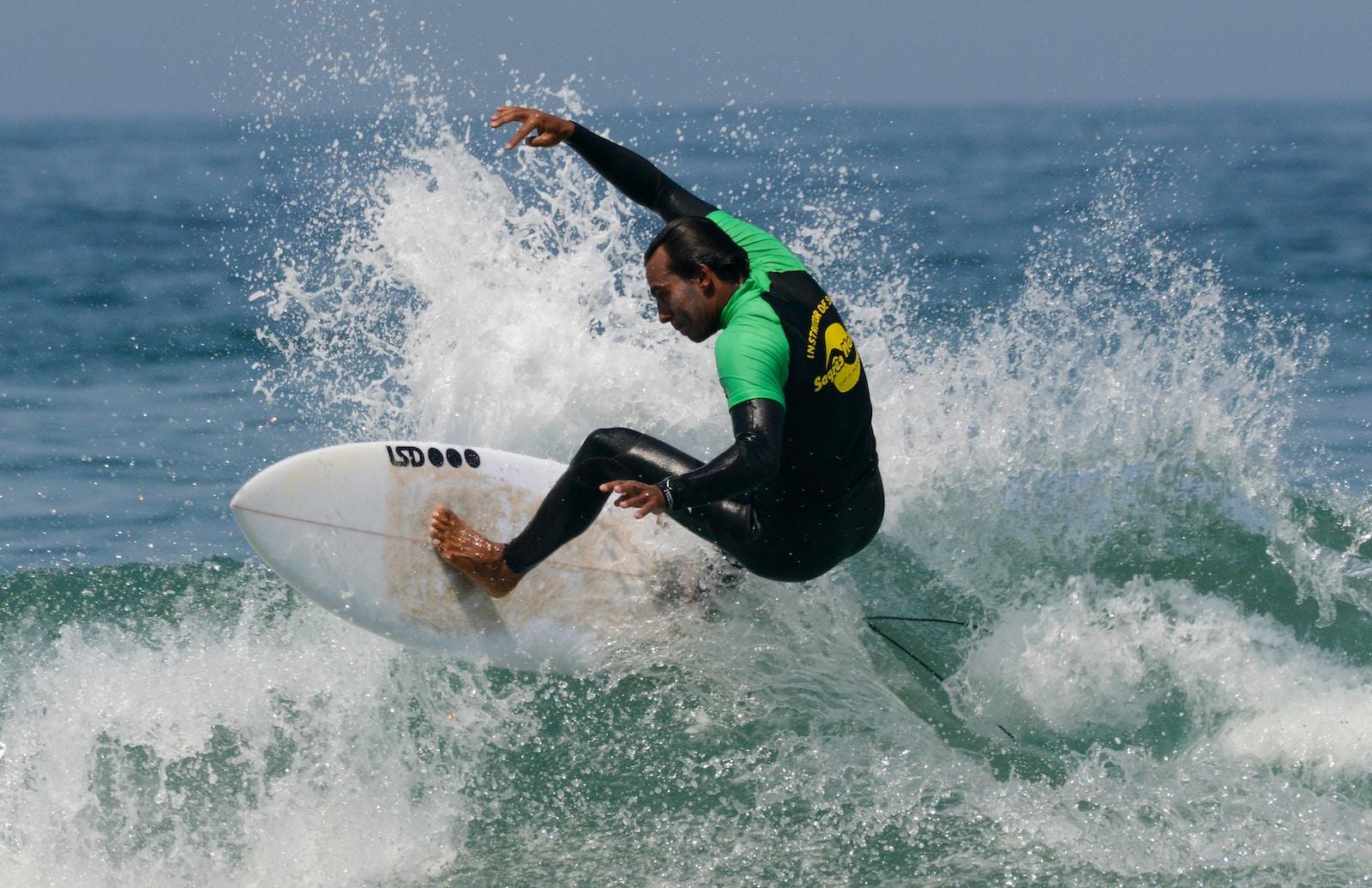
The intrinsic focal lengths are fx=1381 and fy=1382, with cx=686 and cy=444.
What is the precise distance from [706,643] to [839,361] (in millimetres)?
1459

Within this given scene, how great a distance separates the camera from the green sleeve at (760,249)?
4.42 meters

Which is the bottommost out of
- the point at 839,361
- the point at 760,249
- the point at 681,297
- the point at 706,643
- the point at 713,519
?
the point at 706,643

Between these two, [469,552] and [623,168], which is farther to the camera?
[623,168]

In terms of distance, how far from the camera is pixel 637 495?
3898 mm

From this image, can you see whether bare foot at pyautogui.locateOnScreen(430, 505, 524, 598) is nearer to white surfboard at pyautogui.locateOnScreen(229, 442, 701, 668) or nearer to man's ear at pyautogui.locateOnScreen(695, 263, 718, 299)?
white surfboard at pyautogui.locateOnScreen(229, 442, 701, 668)

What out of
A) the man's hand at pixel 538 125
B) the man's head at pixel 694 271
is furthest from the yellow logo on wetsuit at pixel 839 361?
the man's hand at pixel 538 125

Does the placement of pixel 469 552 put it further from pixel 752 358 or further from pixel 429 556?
pixel 752 358

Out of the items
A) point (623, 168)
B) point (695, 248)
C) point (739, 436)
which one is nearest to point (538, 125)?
point (623, 168)

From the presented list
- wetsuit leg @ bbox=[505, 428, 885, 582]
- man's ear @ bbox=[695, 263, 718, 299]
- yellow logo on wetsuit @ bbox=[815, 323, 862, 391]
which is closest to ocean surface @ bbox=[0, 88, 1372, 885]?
wetsuit leg @ bbox=[505, 428, 885, 582]

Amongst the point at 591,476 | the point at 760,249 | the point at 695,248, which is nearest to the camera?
the point at 695,248

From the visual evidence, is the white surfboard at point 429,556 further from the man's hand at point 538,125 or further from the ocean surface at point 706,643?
the man's hand at point 538,125

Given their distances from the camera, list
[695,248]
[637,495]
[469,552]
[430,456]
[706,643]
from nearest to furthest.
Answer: [637,495] → [695,248] → [469,552] → [430,456] → [706,643]

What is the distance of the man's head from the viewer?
4.09 metres

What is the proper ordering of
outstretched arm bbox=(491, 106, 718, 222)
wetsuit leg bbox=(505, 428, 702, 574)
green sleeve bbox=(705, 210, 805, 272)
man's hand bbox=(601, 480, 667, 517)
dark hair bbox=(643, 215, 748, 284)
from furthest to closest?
outstretched arm bbox=(491, 106, 718, 222) → wetsuit leg bbox=(505, 428, 702, 574) → green sleeve bbox=(705, 210, 805, 272) → dark hair bbox=(643, 215, 748, 284) → man's hand bbox=(601, 480, 667, 517)
